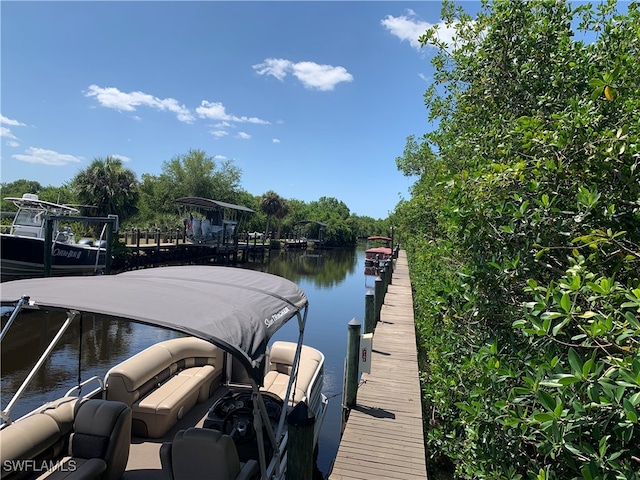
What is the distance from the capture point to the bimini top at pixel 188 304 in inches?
110

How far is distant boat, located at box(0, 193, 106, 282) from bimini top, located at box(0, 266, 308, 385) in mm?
13977

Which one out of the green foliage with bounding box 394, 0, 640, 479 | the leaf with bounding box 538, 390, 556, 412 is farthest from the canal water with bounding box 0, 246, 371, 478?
the leaf with bounding box 538, 390, 556, 412

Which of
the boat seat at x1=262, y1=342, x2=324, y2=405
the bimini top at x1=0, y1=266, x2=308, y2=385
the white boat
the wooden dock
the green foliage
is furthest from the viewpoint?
the boat seat at x1=262, y1=342, x2=324, y2=405

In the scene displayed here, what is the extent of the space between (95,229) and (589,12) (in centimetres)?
3452

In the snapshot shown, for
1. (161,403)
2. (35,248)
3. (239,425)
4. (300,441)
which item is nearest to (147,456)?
(161,403)

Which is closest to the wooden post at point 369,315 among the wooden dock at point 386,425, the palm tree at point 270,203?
the wooden dock at point 386,425

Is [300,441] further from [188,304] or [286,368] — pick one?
[286,368]

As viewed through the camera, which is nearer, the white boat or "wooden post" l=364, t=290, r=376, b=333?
the white boat

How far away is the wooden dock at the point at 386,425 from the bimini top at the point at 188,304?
184cm

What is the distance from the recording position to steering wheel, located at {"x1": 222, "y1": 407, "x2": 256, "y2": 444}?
12.8ft

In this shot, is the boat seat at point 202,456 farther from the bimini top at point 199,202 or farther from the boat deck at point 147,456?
the bimini top at point 199,202

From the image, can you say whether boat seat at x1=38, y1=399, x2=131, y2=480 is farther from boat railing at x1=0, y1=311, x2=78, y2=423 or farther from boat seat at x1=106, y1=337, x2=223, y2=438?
boat seat at x1=106, y1=337, x2=223, y2=438

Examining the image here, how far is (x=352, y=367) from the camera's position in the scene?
5887 millimetres

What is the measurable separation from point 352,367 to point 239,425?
2265mm
